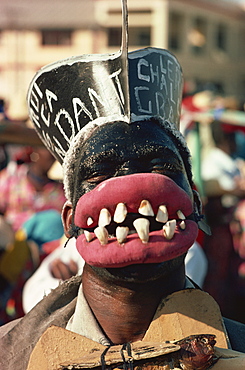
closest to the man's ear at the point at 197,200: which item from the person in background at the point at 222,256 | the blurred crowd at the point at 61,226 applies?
the blurred crowd at the point at 61,226

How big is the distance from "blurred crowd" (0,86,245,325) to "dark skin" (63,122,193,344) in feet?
3.26

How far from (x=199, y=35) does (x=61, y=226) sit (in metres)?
30.4

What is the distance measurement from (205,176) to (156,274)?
166 inches

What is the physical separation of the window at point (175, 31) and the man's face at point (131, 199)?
3035 cm

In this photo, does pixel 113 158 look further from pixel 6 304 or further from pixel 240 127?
pixel 240 127

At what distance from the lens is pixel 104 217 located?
1.68 metres

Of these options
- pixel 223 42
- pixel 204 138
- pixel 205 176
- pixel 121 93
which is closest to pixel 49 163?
pixel 205 176

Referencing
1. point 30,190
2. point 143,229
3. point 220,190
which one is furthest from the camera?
point 30,190

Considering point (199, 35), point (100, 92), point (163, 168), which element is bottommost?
point (199, 35)

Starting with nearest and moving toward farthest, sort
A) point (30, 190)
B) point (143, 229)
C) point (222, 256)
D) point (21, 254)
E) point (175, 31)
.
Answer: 1. point (143, 229)
2. point (21, 254)
3. point (222, 256)
4. point (30, 190)
5. point (175, 31)

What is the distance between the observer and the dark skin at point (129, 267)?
1766mm

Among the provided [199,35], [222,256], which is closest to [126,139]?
[222,256]

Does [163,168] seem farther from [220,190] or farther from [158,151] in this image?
[220,190]

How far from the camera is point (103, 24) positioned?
3061cm
